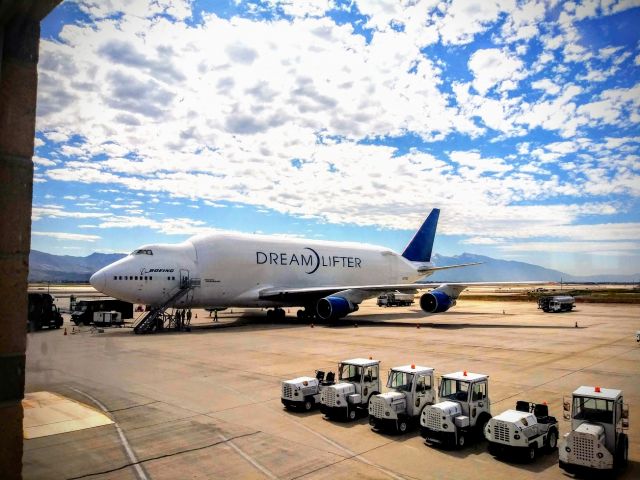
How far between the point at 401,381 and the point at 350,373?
6.13ft

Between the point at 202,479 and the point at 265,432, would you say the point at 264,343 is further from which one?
the point at 202,479

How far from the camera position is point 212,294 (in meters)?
36.9

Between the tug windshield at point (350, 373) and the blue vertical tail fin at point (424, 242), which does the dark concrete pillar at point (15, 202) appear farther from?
the blue vertical tail fin at point (424, 242)

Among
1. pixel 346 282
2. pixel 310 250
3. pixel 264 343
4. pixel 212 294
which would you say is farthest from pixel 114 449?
pixel 346 282

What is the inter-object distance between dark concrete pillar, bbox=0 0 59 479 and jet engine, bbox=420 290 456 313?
35.3 meters

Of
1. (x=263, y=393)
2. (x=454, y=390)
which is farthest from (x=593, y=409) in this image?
(x=263, y=393)

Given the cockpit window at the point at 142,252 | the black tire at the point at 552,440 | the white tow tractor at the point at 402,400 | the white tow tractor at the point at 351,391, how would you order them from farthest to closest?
1. the cockpit window at the point at 142,252
2. the white tow tractor at the point at 351,391
3. the white tow tractor at the point at 402,400
4. the black tire at the point at 552,440

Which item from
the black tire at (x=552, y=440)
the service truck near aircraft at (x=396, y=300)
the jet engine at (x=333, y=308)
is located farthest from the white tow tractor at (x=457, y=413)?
the service truck near aircraft at (x=396, y=300)

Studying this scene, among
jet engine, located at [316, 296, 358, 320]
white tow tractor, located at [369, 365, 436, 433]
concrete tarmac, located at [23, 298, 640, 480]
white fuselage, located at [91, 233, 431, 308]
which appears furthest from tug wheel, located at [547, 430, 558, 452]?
white fuselage, located at [91, 233, 431, 308]

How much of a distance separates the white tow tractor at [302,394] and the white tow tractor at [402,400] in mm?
2016

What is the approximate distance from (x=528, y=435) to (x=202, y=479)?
6.61m

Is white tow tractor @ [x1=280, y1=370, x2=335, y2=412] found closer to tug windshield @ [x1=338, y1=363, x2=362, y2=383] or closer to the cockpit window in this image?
tug windshield @ [x1=338, y1=363, x2=362, y2=383]

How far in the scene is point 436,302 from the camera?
37.6m

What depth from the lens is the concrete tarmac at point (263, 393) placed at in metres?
9.59
